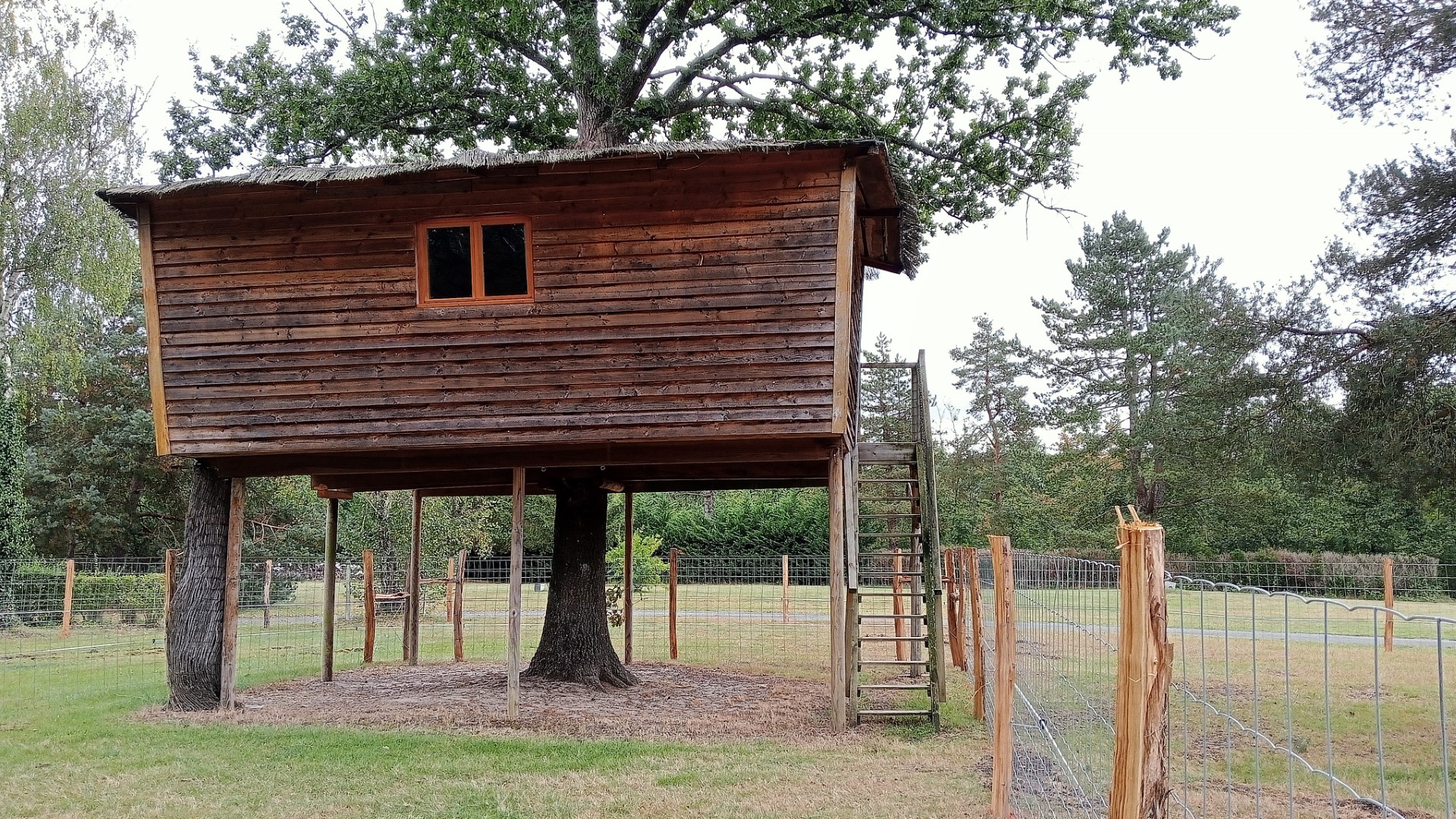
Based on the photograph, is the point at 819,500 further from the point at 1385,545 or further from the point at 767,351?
the point at 767,351

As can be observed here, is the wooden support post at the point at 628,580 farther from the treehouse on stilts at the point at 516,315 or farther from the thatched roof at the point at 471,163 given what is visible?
the thatched roof at the point at 471,163

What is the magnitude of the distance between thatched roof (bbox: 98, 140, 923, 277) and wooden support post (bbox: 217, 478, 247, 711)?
326cm

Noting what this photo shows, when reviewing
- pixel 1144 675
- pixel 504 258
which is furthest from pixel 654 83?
pixel 1144 675

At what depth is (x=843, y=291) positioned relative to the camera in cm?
1039

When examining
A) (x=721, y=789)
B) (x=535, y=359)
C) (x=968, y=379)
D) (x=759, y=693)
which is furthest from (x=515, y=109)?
(x=968, y=379)

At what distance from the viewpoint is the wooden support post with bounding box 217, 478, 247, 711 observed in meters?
11.5

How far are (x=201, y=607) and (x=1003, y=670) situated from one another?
353 inches

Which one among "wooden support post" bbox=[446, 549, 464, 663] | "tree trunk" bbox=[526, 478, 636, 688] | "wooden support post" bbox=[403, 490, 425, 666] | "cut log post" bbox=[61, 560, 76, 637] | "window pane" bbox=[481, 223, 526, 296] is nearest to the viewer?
"window pane" bbox=[481, 223, 526, 296]

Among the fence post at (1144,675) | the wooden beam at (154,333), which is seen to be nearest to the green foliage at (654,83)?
the wooden beam at (154,333)

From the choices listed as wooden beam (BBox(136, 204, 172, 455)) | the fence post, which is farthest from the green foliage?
the fence post

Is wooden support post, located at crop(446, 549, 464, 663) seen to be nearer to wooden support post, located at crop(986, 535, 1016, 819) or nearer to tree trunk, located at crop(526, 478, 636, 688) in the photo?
tree trunk, located at crop(526, 478, 636, 688)

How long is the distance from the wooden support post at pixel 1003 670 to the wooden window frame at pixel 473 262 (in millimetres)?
5926

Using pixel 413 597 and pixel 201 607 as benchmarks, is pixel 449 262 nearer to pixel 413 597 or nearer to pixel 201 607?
pixel 201 607

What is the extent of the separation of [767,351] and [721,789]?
162 inches
